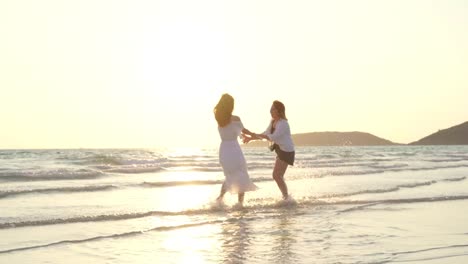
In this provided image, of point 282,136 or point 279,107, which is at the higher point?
point 279,107

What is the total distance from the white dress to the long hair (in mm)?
174

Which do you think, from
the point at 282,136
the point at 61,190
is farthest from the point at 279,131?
the point at 61,190

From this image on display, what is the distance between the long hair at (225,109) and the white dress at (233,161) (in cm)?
17

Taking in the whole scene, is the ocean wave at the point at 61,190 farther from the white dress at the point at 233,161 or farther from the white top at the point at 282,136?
the white top at the point at 282,136

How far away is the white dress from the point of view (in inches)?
446

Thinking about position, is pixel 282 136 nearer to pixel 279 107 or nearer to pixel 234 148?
pixel 279 107

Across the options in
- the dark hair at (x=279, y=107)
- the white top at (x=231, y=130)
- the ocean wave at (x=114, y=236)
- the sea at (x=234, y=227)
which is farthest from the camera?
the dark hair at (x=279, y=107)

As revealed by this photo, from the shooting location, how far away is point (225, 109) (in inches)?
440

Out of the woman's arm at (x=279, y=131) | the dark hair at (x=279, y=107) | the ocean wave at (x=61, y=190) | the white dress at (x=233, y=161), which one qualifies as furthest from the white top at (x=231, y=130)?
the ocean wave at (x=61, y=190)

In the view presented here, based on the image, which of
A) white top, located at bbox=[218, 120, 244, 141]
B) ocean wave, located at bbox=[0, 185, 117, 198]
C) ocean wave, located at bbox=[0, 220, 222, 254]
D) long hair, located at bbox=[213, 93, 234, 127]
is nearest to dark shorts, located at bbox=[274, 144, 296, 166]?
white top, located at bbox=[218, 120, 244, 141]

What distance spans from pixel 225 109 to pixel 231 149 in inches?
32.1

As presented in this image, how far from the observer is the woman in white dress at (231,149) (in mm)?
11180

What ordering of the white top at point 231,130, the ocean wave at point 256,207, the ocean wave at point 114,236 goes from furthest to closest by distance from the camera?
the white top at point 231,130
the ocean wave at point 256,207
the ocean wave at point 114,236

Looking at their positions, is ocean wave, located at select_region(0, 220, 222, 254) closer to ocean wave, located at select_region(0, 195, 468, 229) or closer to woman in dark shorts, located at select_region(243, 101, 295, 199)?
ocean wave, located at select_region(0, 195, 468, 229)
